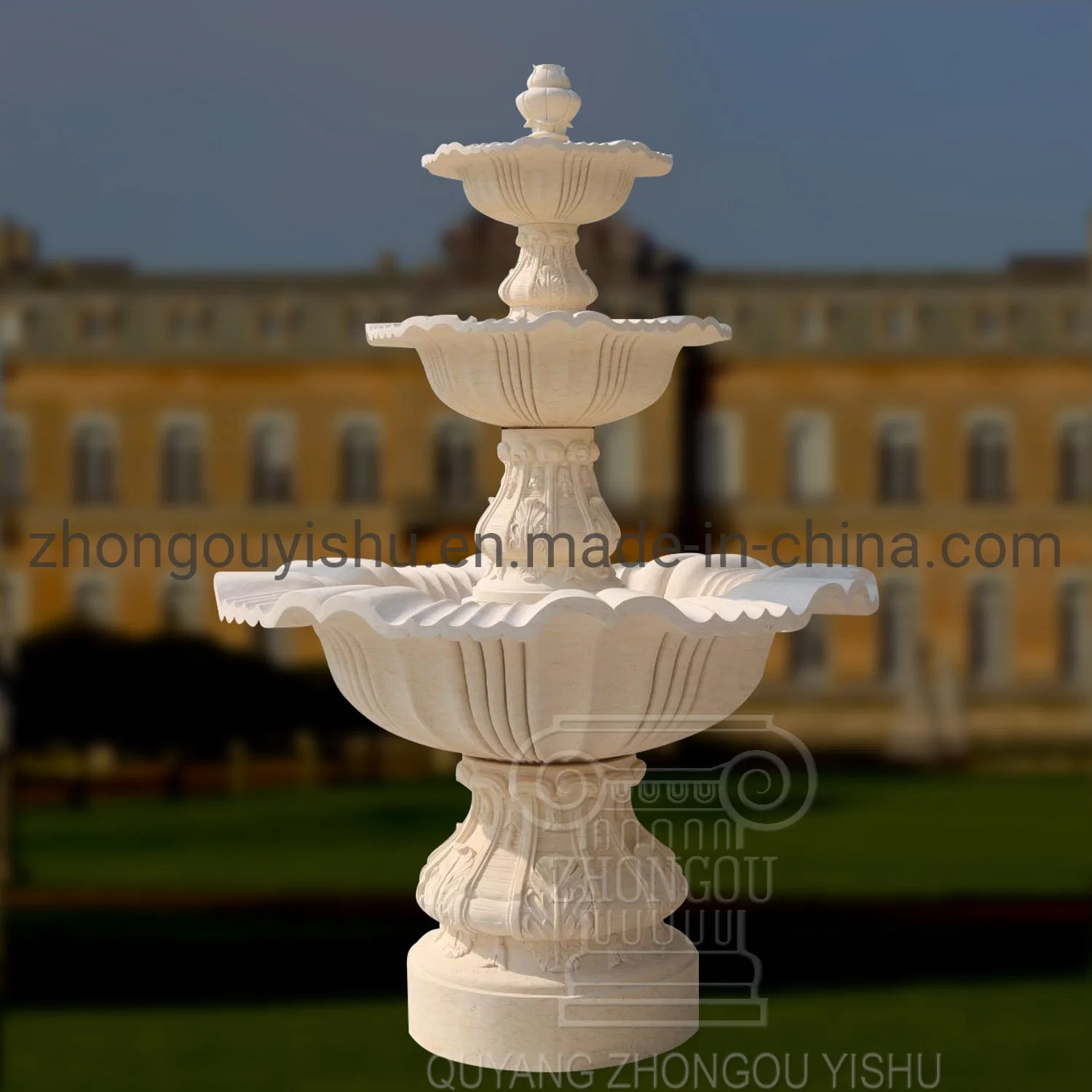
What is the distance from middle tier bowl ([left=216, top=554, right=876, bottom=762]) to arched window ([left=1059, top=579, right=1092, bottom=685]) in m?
7.12

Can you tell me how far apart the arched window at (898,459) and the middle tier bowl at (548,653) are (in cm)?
708

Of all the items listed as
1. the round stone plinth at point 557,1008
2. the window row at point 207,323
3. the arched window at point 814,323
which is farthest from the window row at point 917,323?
the round stone plinth at point 557,1008

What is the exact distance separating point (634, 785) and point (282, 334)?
7.29 meters

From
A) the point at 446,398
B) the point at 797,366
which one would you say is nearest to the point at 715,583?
the point at 446,398

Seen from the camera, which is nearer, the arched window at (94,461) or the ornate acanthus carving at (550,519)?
the ornate acanthus carving at (550,519)

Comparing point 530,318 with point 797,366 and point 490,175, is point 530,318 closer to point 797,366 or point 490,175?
point 490,175

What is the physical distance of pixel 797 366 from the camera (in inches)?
414

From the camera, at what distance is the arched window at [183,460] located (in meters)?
10.5

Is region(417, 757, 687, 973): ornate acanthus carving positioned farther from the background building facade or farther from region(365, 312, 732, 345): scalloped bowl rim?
the background building facade

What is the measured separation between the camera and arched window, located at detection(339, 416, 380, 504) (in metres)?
10.4

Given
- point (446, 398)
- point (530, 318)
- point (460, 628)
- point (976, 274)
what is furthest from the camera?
point (976, 274)

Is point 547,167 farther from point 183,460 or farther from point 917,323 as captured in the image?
point 183,460

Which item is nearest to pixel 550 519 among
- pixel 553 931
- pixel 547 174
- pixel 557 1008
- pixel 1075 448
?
pixel 547 174

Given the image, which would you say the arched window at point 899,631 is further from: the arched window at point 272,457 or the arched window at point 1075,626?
the arched window at point 272,457
